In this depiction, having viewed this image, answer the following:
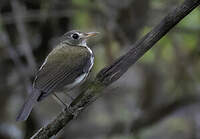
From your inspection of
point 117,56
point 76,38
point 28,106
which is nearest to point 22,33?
point 76,38

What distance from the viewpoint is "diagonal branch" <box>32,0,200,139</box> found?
9.48 feet

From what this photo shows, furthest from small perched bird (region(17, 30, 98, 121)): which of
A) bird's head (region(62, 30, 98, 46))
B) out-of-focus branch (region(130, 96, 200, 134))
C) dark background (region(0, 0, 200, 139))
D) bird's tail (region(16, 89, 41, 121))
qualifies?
out-of-focus branch (region(130, 96, 200, 134))

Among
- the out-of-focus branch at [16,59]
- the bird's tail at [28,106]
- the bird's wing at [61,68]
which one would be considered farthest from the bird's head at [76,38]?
the bird's tail at [28,106]

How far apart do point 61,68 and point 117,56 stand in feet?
7.66

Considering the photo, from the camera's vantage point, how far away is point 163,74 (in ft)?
21.5

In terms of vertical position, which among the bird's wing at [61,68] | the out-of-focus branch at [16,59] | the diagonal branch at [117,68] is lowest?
the out-of-focus branch at [16,59]

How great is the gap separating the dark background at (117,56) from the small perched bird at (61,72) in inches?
36.6

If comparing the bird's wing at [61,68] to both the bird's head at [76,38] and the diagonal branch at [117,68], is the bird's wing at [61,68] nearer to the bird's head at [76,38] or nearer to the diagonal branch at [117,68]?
the bird's head at [76,38]

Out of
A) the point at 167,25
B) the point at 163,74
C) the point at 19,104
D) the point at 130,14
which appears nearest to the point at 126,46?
the point at 130,14

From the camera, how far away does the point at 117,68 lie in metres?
3.12

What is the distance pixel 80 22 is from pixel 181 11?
14.1 ft

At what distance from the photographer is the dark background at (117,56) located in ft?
19.6

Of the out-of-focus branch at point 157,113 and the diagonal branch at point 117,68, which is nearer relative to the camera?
the diagonal branch at point 117,68

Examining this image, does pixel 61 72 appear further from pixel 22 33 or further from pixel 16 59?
pixel 16 59
